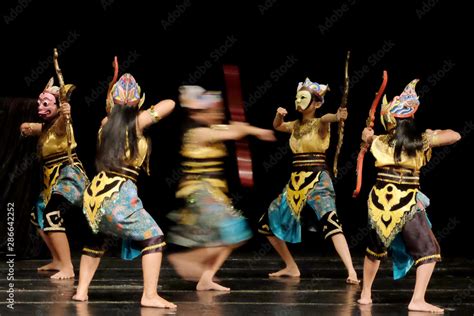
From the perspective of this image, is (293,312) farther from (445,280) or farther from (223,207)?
(445,280)

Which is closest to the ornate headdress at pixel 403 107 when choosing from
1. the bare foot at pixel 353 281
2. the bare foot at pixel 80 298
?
the bare foot at pixel 353 281

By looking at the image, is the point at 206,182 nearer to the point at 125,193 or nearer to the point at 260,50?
the point at 125,193

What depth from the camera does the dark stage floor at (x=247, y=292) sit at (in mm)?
6016

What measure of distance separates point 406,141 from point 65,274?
8.44 ft

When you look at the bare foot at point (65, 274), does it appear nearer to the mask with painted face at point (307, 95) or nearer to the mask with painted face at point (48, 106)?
the mask with painted face at point (48, 106)

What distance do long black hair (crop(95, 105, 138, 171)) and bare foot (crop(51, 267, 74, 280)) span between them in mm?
1533

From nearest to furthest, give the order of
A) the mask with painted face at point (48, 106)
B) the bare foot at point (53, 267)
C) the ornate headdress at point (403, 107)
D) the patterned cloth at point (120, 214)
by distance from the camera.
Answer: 1. the patterned cloth at point (120, 214)
2. the ornate headdress at point (403, 107)
3. the mask with painted face at point (48, 106)
4. the bare foot at point (53, 267)

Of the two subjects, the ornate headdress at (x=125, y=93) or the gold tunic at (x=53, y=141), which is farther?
the gold tunic at (x=53, y=141)

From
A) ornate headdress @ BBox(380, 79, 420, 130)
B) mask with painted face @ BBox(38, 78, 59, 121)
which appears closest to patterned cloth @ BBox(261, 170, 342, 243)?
ornate headdress @ BBox(380, 79, 420, 130)

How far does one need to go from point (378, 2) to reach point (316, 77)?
0.80 meters

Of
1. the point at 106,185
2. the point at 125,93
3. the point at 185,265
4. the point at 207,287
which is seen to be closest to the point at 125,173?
the point at 106,185

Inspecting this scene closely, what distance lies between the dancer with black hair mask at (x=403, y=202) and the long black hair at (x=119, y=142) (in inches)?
52.7

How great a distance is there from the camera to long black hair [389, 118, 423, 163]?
6.16m

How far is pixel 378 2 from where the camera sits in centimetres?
905
